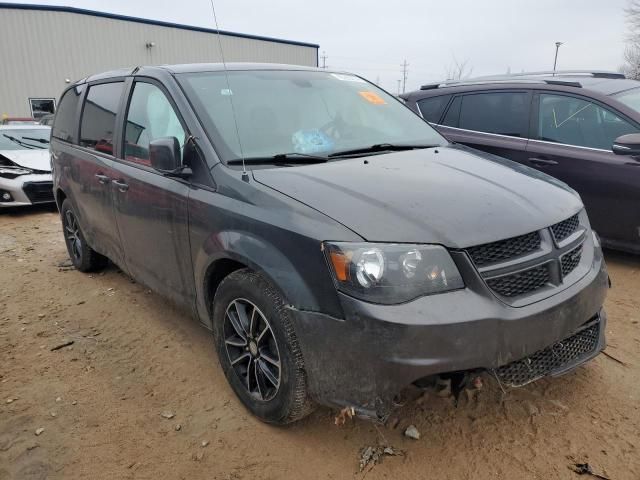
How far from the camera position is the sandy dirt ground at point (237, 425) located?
7.34 ft

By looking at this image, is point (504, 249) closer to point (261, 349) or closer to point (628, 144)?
point (261, 349)

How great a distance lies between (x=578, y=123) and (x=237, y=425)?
398cm

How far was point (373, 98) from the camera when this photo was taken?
3.54m

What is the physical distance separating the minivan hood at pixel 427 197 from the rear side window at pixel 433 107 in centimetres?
297

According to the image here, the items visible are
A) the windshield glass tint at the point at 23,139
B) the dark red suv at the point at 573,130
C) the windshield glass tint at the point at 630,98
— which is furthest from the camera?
the windshield glass tint at the point at 23,139

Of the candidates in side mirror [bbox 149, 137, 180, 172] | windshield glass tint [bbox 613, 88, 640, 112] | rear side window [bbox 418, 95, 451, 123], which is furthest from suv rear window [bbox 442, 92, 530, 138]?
side mirror [bbox 149, 137, 180, 172]

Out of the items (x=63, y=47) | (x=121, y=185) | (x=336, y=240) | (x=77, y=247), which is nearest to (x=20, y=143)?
(x=77, y=247)

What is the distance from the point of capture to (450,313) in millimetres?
1924

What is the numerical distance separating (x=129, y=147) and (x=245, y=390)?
1.86m

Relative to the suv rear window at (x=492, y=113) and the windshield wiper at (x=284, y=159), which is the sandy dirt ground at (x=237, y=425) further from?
the suv rear window at (x=492, y=113)

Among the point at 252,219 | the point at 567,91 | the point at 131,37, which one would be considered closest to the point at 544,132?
the point at 567,91

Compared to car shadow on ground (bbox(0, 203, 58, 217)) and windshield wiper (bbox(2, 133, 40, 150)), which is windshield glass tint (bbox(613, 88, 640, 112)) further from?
windshield wiper (bbox(2, 133, 40, 150))

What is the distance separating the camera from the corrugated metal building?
1998cm

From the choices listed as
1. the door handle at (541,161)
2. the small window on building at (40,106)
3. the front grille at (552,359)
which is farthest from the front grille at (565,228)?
the small window on building at (40,106)
